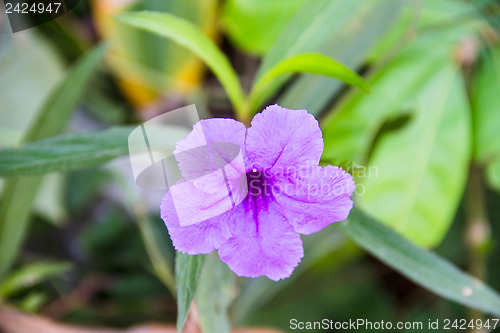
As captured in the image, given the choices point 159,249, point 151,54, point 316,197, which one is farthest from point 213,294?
point 151,54

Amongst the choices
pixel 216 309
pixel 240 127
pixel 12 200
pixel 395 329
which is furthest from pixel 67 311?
pixel 240 127

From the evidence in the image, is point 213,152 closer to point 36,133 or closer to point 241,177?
point 241,177

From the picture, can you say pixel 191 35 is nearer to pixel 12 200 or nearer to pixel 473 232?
pixel 12 200

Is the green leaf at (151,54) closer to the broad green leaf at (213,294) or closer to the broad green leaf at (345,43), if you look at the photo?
the broad green leaf at (345,43)

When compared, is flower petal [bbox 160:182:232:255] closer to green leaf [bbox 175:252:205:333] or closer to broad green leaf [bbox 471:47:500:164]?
green leaf [bbox 175:252:205:333]

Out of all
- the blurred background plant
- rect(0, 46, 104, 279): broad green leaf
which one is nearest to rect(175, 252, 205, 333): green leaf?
the blurred background plant

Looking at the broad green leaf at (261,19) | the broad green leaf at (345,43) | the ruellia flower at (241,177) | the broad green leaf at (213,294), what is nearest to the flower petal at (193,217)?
the ruellia flower at (241,177)
